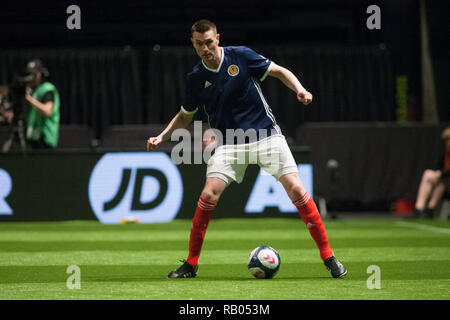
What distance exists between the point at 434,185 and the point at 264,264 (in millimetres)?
7859

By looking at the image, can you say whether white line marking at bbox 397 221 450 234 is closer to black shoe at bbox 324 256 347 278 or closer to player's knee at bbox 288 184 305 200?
black shoe at bbox 324 256 347 278

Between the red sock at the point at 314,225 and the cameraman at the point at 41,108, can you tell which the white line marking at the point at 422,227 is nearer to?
the red sock at the point at 314,225

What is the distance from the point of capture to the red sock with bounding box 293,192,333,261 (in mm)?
6195

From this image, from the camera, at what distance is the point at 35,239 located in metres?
9.93

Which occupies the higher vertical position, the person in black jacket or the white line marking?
the person in black jacket

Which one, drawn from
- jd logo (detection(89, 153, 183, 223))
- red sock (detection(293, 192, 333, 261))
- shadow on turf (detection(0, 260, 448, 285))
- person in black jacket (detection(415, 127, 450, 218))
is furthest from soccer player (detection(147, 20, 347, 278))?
person in black jacket (detection(415, 127, 450, 218))

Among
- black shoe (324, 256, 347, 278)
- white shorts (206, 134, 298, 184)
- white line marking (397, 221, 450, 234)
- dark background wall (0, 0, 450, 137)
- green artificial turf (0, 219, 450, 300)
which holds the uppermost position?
dark background wall (0, 0, 450, 137)

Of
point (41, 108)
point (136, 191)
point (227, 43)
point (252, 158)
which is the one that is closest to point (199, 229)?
point (252, 158)

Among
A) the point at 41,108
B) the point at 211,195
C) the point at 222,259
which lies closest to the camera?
the point at 211,195

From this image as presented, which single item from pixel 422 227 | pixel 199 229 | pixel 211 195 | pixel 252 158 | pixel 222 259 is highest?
pixel 252 158

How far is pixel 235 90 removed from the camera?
20.6ft

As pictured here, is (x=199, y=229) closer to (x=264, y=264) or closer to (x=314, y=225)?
(x=264, y=264)

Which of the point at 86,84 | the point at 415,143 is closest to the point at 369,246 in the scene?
the point at 415,143

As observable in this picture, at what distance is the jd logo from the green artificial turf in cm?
31
